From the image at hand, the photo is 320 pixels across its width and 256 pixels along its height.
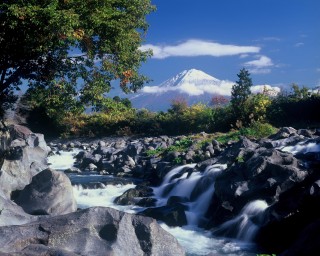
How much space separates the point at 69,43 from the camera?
14.5 meters

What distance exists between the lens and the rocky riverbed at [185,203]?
8.45 meters

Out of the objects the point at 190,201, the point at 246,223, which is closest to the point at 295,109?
the point at 190,201

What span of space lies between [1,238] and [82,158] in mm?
21254

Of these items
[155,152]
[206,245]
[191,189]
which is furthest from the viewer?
[155,152]

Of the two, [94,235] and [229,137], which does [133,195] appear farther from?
[94,235]

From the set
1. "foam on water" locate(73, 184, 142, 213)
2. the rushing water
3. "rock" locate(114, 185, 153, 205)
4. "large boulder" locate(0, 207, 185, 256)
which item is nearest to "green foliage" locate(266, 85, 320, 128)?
the rushing water

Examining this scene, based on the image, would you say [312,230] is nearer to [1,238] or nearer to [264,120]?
[1,238]

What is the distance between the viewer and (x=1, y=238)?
799 centimetres

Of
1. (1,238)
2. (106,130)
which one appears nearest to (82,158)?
(106,130)

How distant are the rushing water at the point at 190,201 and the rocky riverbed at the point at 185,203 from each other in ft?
Answer: 0.19

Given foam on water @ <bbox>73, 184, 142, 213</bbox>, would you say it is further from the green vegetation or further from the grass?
the grass

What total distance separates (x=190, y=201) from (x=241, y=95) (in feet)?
56.3

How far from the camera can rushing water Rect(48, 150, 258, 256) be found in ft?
40.1

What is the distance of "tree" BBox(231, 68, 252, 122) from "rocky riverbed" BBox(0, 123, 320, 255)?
28.2 ft
